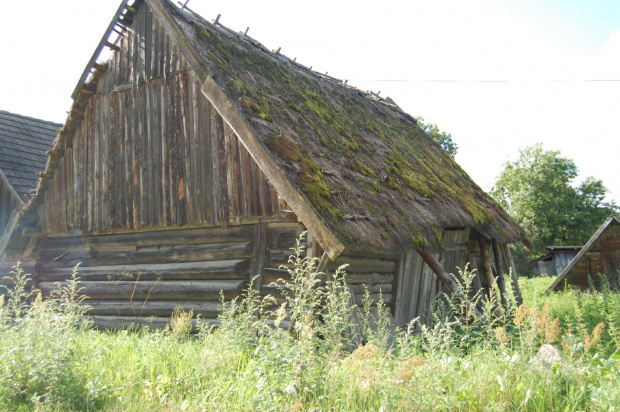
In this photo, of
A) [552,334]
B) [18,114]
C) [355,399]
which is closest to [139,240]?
[355,399]

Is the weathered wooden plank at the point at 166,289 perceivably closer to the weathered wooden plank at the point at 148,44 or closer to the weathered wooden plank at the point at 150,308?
the weathered wooden plank at the point at 150,308

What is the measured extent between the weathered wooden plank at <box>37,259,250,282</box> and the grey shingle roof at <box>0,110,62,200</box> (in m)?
4.00

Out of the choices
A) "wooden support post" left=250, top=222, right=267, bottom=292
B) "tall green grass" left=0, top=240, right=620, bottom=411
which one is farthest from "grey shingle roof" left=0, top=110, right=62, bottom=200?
"tall green grass" left=0, top=240, right=620, bottom=411

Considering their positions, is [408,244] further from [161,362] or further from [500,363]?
[161,362]

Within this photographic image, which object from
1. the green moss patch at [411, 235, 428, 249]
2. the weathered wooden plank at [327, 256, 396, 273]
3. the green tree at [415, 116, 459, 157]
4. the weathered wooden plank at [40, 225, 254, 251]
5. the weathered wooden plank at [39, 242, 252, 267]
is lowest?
the weathered wooden plank at [327, 256, 396, 273]

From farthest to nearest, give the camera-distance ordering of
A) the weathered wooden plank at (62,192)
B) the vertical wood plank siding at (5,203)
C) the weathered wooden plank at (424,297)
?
the vertical wood plank siding at (5,203)
the weathered wooden plank at (62,192)
the weathered wooden plank at (424,297)

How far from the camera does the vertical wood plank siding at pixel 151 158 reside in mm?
6914

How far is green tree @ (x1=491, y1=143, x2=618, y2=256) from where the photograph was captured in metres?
46.5

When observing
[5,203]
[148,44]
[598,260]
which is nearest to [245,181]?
[148,44]

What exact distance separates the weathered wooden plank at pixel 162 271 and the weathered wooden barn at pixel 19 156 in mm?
3153

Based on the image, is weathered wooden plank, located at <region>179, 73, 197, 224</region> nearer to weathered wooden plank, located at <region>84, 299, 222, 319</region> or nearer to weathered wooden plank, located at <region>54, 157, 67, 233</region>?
weathered wooden plank, located at <region>84, 299, 222, 319</region>

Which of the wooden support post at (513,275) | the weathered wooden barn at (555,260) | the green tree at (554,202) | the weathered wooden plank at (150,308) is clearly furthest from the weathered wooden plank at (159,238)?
the green tree at (554,202)

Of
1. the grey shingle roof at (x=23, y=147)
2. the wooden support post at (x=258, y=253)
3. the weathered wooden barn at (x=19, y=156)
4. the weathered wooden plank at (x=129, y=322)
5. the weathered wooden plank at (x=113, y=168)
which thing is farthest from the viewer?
the grey shingle roof at (x=23, y=147)

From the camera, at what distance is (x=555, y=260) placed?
32719 mm
